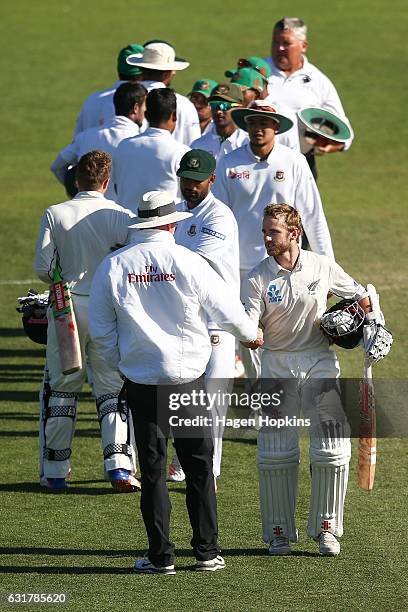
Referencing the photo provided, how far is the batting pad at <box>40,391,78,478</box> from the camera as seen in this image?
9727 millimetres

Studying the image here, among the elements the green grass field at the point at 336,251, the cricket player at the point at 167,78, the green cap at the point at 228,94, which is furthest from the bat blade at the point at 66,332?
the cricket player at the point at 167,78

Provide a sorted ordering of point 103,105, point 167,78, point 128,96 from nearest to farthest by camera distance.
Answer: point 128,96 → point 167,78 → point 103,105

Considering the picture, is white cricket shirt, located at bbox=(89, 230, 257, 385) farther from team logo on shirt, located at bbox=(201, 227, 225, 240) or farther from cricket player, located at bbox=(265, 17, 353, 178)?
cricket player, located at bbox=(265, 17, 353, 178)

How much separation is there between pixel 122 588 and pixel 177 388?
1.12 m

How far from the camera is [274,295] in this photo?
844cm

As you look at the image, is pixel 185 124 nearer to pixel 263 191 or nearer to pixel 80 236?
pixel 263 191

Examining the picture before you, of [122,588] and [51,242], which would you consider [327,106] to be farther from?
[122,588]

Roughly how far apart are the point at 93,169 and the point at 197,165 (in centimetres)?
82

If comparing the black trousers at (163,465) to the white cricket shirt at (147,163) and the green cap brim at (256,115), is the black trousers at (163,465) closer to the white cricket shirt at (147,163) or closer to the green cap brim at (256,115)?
the green cap brim at (256,115)

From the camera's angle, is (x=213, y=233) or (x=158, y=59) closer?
(x=213, y=233)

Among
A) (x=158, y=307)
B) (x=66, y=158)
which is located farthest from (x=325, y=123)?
(x=158, y=307)

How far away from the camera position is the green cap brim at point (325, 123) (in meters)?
12.4

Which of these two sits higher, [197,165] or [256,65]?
[256,65]

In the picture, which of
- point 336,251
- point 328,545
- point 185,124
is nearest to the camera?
point 328,545
